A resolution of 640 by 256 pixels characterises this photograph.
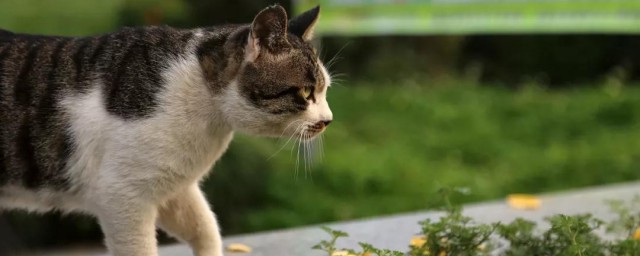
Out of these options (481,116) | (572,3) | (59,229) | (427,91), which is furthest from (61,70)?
(427,91)

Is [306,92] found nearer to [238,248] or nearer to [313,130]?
[313,130]

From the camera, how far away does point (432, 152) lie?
453 centimetres

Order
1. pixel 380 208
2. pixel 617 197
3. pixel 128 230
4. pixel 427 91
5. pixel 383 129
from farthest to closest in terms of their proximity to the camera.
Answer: pixel 427 91, pixel 383 129, pixel 380 208, pixel 617 197, pixel 128 230

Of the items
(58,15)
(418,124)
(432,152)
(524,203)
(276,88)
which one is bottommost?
(276,88)

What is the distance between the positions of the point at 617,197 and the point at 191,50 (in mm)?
1956

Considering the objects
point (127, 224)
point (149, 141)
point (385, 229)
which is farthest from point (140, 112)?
point (385, 229)

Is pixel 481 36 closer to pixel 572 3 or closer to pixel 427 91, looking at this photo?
pixel 427 91

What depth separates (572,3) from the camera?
404 cm

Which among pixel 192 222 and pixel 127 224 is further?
pixel 192 222

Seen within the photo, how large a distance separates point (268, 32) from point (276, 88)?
107 millimetres

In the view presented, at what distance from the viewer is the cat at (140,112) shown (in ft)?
5.16

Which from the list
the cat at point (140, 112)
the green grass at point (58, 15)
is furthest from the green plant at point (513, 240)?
the green grass at point (58, 15)

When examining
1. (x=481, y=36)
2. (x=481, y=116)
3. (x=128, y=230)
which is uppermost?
(x=481, y=36)

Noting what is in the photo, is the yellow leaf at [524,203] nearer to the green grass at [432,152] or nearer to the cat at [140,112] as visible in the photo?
the green grass at [432,152]
